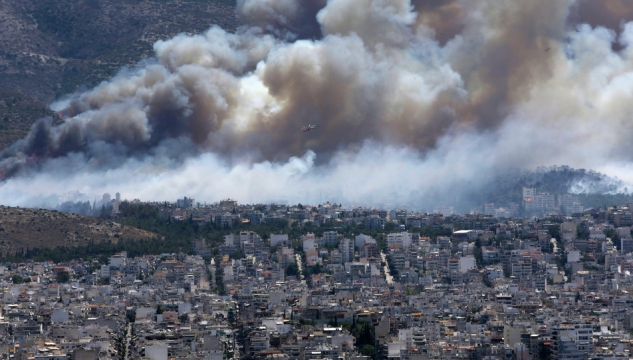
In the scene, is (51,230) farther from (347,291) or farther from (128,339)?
(128,339)

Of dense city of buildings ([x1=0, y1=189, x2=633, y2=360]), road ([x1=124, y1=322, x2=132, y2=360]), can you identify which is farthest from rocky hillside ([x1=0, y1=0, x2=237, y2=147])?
road ([x1=124, y1=322, x2=132, y2=360])

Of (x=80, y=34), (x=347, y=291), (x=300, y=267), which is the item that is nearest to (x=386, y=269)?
(x=300, y=267)

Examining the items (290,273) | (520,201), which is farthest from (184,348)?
(520,201)

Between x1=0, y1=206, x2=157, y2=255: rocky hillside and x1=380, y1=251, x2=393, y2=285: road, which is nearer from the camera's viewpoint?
x1=380, y1=251, x2=393, y2=285: road

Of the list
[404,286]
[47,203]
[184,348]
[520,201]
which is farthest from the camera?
[520,201]

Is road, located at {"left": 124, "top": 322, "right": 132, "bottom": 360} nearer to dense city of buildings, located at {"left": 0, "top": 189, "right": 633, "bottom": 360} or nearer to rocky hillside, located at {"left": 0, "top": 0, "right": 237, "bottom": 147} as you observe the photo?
dense city of buildings, located at {"left": 0, "top": 189, "right": 633, "bottom": 360}

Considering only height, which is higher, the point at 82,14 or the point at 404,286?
the point at 82,14

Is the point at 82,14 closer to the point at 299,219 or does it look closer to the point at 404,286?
the point at 299,219

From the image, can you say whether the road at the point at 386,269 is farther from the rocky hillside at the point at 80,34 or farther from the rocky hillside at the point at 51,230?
the rocky hillside at the point at 80,34
